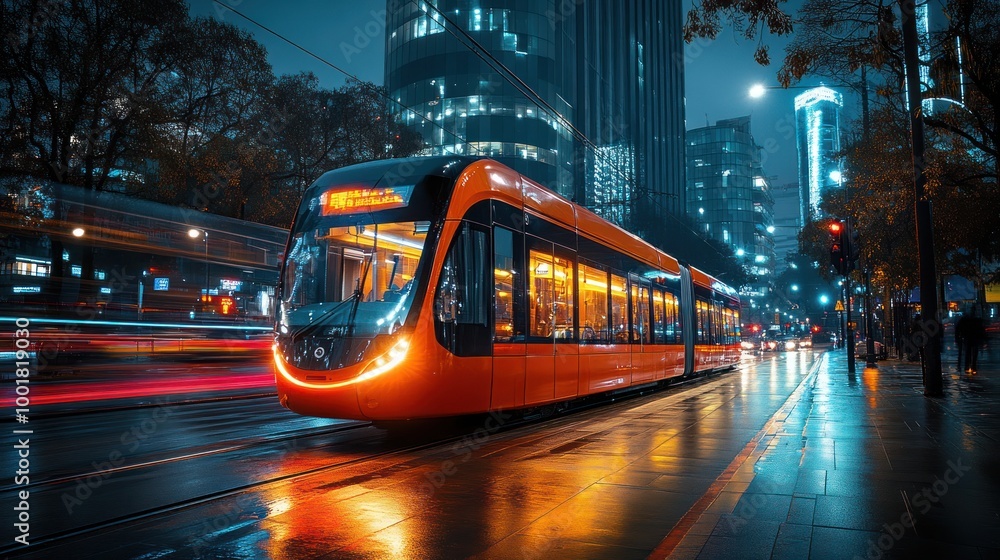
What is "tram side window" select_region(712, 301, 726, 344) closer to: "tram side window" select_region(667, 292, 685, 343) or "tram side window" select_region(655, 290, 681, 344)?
"tram side window" select_region(667, 292, 685, 343)

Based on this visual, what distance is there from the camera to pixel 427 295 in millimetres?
8938

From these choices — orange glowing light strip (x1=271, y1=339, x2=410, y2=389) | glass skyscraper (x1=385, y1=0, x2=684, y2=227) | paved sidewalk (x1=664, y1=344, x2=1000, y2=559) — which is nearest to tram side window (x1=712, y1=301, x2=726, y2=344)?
paved sidewalk (x1=664, y1=344, x2=1000, y2=559)

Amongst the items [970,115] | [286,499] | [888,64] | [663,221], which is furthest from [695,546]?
[663,221]

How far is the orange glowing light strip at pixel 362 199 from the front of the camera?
9578 mm

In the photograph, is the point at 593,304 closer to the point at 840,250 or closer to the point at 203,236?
the point at 203,236

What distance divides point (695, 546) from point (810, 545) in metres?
0.74

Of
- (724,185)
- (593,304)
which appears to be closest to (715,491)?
(593,304)

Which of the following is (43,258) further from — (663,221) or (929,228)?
(663,221)

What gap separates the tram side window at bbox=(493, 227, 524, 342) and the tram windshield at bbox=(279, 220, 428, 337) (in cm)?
145

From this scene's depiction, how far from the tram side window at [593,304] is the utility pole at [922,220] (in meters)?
6.08

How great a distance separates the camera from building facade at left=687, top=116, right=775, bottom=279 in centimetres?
16088

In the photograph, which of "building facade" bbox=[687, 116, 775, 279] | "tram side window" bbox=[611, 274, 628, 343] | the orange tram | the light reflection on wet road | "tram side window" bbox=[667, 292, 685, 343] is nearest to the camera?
the light reflection on wet road

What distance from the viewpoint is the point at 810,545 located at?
474cm

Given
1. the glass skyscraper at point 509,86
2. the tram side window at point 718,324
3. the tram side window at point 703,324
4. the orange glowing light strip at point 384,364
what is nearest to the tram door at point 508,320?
the orange glowing light strip at point 384,364
